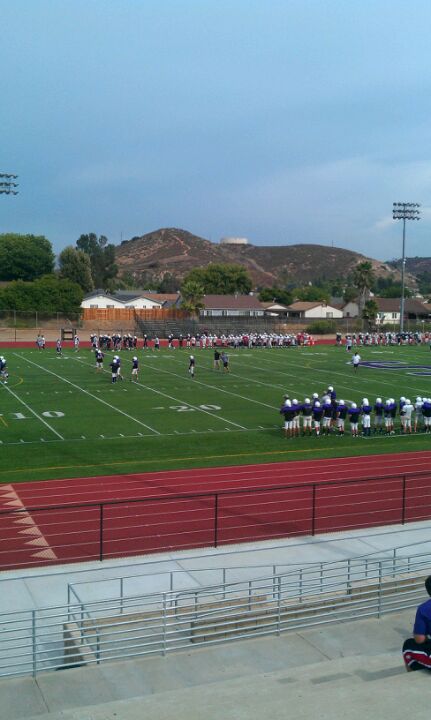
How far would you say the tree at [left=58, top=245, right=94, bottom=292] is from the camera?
334 feet

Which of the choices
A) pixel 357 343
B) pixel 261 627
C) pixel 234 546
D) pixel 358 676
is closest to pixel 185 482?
pixel 234 546

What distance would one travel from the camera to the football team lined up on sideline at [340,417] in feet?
80.5

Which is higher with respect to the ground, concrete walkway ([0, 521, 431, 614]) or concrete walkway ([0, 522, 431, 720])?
concrete walkway ([0, 522, 431, 720])

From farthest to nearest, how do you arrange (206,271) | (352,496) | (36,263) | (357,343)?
(206,271) < (36,263) < (357,343) < (352,496)

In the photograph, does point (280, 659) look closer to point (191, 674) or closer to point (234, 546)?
point (191, 674)

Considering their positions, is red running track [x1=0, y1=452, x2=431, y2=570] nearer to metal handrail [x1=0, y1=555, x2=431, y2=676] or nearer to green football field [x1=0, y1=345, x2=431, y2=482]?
green football field [x1=0, y1=345, x2=431, y2=482]

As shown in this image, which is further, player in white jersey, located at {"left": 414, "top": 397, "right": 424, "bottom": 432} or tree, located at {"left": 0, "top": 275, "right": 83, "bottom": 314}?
tree, located at {"left": 0, "top": 275, "right": 83, "bottom": 314}

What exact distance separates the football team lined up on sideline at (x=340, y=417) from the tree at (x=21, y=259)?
82.3 metres

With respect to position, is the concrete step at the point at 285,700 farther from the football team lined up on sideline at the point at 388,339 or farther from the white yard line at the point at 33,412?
the football team lined up on sideline at the point at 388,339

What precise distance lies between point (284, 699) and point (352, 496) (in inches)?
412

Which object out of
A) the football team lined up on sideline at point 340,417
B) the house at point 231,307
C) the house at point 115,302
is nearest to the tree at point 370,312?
the house at point 231,307

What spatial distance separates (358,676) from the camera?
7.25 metres

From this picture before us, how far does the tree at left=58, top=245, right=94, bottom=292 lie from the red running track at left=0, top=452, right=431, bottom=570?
85591 millimetres

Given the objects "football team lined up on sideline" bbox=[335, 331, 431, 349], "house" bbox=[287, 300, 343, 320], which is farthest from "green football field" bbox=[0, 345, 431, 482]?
"house" bbox=[287, 300, 343, 320]
